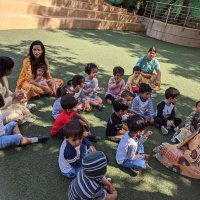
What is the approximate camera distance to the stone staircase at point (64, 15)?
34.3 ft

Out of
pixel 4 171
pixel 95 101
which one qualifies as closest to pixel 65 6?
pixel 95 101

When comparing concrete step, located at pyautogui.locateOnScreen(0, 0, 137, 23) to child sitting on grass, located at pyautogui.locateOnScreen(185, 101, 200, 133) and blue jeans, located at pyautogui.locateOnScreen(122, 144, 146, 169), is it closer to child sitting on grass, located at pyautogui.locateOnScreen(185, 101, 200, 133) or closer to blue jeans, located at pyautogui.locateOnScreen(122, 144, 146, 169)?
child sitting on grass, located at pyautogui.locateOnScreen(185, 101, 200, 133)

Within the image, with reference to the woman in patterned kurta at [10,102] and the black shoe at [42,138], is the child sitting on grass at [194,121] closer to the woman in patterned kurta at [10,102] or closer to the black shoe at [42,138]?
the black shoe at [42,138]

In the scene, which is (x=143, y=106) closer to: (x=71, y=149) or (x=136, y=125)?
(x=136, y=125)

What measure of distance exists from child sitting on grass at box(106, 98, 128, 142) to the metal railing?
36.5 feet

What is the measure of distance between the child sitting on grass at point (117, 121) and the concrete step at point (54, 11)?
24.5ft

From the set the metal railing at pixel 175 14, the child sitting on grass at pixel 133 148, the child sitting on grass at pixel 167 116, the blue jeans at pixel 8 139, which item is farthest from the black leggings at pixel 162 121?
the metal railing at pixel 175 14

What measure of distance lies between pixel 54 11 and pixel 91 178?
1075 centimetres

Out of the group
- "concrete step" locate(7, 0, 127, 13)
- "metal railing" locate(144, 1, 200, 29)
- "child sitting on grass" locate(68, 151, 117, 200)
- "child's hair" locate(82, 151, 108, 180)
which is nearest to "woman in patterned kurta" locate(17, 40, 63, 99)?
"child sitting on grass" locate(68, 151, 117, 200)

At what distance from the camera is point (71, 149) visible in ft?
11.2

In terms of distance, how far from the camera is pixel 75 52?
9102 mm

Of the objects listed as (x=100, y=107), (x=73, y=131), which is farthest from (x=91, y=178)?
(x=100, y=107)

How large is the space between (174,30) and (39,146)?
1172cm

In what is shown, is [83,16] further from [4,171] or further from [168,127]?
[4,171]
